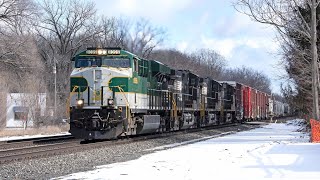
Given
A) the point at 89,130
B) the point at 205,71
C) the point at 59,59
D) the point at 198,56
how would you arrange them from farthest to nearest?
the point at 198,56, the point at 205,71, the point at 59,59, the point at 89,130

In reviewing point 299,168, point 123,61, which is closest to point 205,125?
point 123,61

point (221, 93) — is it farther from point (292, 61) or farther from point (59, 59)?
point (59, 59)

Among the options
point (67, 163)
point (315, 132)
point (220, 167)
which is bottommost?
point (67, 163)

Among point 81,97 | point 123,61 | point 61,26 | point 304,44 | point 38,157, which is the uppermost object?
point 61,26

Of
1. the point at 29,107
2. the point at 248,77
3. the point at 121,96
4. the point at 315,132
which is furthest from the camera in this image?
the point at 248,77

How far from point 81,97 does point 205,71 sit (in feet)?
358

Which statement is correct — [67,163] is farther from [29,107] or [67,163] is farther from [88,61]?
[29,107]

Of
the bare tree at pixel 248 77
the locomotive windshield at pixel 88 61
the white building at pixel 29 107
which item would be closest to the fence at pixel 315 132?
the locomotive windshield at pixel 88 61

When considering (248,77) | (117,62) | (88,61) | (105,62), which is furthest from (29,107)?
(248,77)

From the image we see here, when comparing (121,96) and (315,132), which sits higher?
(121,96)

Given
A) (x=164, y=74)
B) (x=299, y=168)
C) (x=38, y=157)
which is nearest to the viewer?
(x=299, y=168)

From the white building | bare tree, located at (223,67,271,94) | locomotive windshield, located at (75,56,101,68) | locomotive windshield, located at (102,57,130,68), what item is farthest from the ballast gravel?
bare tree, located at (223,67,271,94)

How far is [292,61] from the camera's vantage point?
1029 inches

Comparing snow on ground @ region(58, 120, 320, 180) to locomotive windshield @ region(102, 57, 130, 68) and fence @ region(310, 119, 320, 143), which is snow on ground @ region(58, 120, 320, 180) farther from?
locomotive windshield @ region(102, 57, 130, 68)
